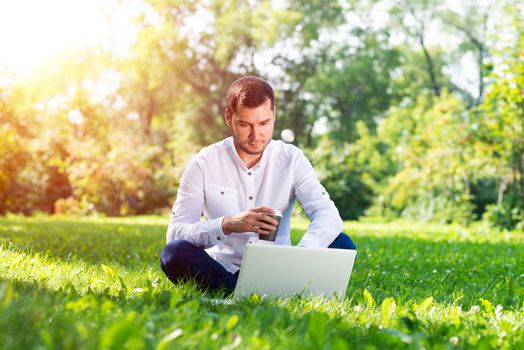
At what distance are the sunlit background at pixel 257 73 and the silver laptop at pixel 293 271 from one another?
9013 mm

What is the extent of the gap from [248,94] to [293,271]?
0.92 metres

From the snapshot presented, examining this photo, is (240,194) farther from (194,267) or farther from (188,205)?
(194,267)

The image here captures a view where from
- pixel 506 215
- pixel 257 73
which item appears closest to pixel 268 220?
pixel 506 215

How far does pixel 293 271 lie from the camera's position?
2.89 meters

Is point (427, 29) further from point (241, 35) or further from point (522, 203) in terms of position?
point (522, 203)

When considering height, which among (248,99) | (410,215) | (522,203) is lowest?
(410,215)

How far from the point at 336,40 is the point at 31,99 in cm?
1643

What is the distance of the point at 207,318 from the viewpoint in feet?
7.07

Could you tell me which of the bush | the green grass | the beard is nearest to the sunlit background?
the bush

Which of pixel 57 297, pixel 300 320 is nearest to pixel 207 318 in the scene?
pixel 300 320

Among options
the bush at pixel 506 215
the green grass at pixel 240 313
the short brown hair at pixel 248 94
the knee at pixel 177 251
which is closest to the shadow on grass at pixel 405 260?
the green grass at pixel 240 313

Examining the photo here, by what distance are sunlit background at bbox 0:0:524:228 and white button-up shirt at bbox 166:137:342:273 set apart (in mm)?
8483

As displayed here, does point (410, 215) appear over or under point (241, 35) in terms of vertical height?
under

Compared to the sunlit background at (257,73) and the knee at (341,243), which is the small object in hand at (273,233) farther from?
the sunlit background at (257,73)
